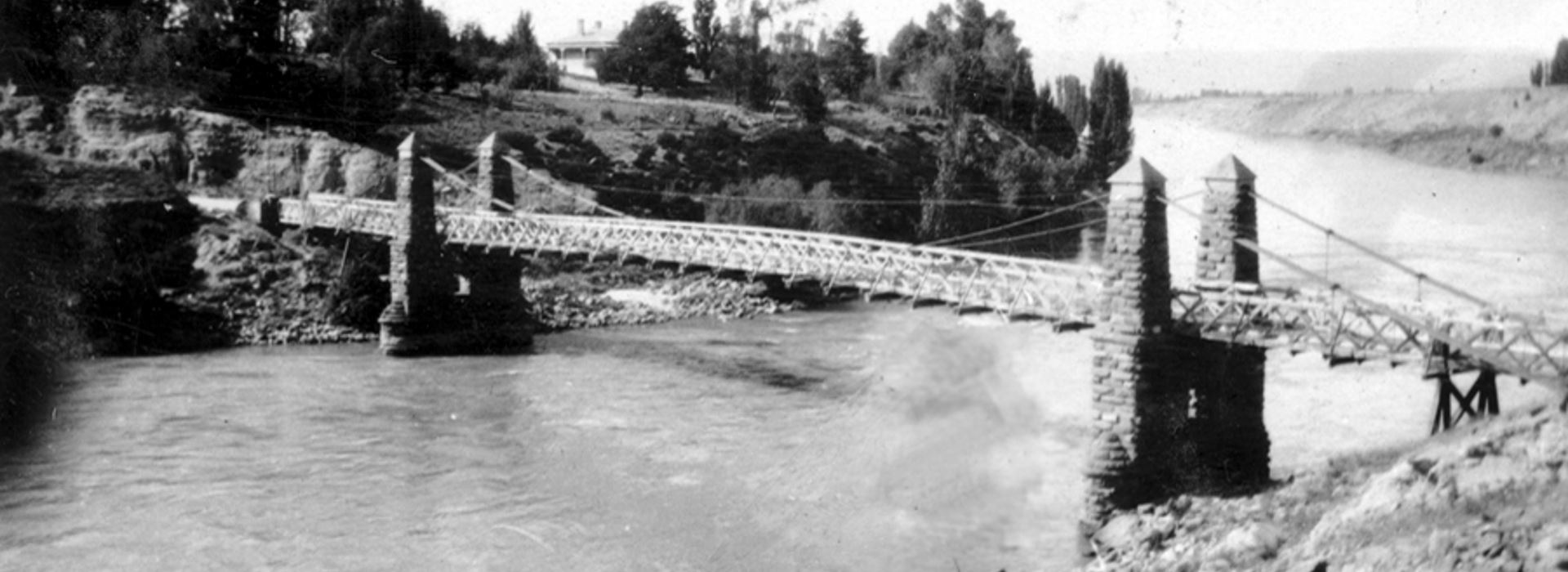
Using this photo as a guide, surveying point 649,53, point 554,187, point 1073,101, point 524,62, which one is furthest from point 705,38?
point 554,187

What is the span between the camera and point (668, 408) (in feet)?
81.5

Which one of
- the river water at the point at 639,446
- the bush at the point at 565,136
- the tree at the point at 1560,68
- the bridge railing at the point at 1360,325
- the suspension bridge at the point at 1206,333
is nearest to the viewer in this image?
the bridge railing at the point at 1360,325

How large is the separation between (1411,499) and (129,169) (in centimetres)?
3408

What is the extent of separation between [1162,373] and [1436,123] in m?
19.3

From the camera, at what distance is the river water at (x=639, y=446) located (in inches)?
650

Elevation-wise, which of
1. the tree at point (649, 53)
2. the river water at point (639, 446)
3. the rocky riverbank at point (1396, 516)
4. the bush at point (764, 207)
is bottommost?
the river water at point (639, 446)

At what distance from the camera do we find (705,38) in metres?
67.1

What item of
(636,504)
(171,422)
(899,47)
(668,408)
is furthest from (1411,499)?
(899,47)

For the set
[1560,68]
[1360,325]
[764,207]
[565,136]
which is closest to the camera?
[1360,325]

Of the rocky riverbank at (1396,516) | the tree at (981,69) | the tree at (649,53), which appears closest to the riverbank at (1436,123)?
the rocky riverbank at (1396,516)

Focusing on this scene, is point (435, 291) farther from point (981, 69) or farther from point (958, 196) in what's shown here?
point (981, 69)

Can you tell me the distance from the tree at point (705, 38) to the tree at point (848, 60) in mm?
5783

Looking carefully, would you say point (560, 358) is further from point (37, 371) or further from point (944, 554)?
point (944, 554)

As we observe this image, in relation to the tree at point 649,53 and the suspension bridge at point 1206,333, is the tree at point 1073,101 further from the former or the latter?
the suspension bridge at point 1206,333
